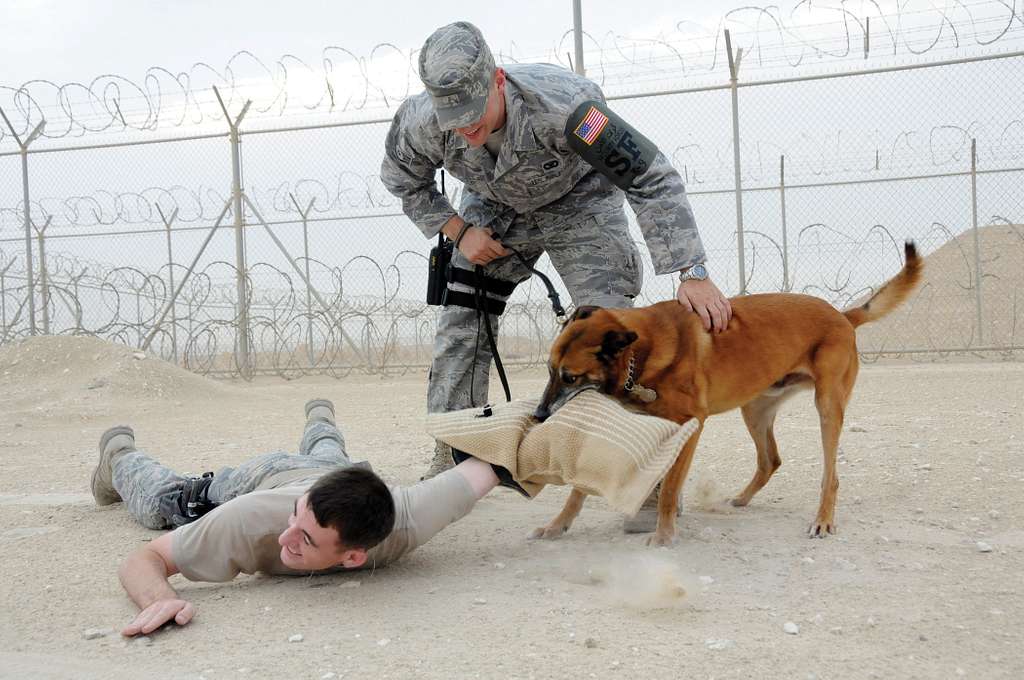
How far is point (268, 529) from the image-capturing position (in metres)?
2.71

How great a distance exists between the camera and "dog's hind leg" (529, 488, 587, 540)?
11.0 feet

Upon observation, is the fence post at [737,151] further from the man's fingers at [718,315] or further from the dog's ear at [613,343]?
the dog's ear at [613,343]

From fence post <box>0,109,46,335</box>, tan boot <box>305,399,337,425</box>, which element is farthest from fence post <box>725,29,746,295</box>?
fence post <box>0,109,46,335</box>

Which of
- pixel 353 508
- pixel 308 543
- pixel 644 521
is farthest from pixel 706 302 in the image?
pixel 308 543

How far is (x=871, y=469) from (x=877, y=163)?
637 cm

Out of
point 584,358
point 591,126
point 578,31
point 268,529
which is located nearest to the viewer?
point 268,529

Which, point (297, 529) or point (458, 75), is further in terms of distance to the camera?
point (458, 75)

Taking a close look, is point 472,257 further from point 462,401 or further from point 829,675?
point 829,675

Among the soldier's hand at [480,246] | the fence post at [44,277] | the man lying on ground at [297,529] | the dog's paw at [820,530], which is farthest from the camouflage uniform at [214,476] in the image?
the fence post at [44,277]

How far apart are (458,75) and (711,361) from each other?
55.3 inches

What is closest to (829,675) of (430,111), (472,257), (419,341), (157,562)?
(157,562)

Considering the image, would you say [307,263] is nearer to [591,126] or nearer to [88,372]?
[88,372]

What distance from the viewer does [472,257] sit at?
3840 mm

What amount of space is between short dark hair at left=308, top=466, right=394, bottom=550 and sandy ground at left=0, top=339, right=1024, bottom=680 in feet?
0.77
